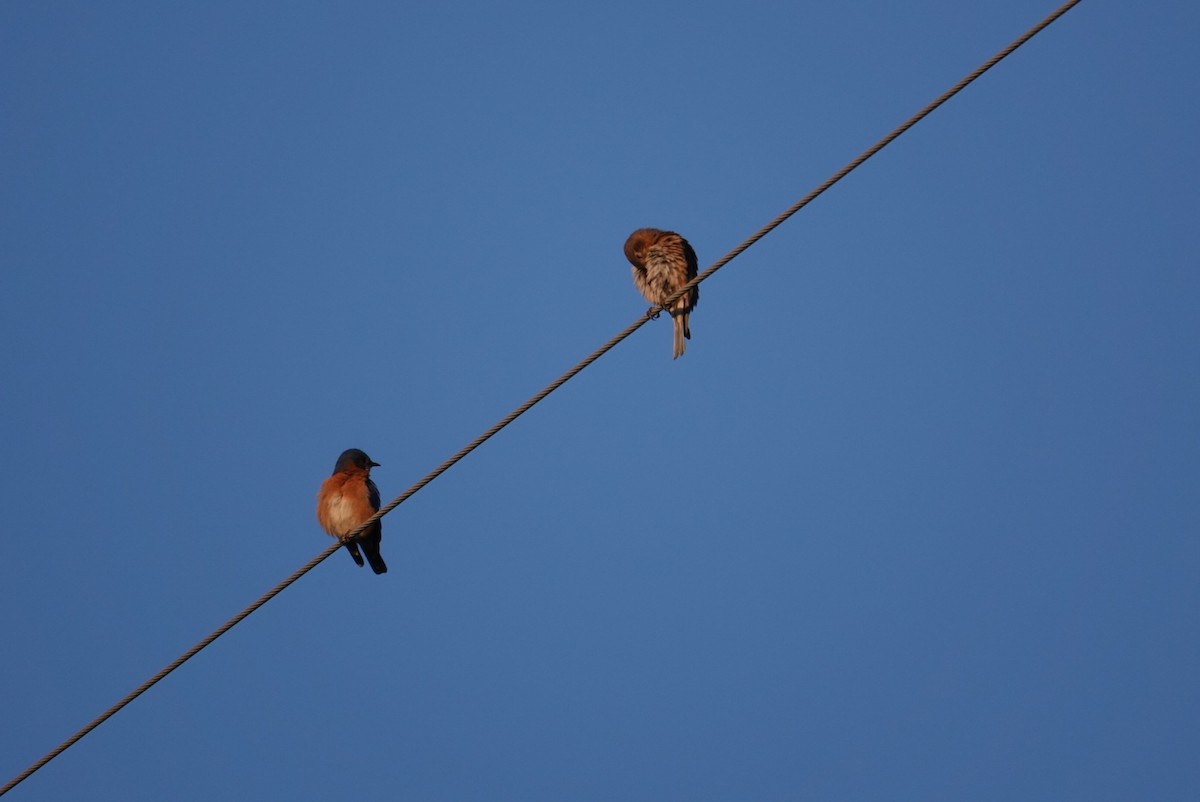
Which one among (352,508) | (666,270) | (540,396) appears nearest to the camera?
(540,396)

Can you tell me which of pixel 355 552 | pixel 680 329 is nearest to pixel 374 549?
pixel 355 552

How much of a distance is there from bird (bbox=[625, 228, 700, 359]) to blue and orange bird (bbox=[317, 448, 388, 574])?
9.80ft

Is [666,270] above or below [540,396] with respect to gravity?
above

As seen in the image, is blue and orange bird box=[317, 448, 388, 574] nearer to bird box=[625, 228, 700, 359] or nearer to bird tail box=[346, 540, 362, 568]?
bird tail box=[346, 540, 362, 568]

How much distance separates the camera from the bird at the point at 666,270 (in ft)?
37.7

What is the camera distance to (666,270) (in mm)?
11516

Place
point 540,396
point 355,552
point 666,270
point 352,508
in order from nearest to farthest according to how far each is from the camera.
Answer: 1. point 540,396
2. point 352,508
3. point 355,552
4. point 666,270

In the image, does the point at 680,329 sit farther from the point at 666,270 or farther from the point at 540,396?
the point at 540,396

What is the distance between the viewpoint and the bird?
452 inches

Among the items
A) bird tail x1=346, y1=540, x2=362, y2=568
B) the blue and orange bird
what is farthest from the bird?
bird tail x1=346, y1=540, x2=362, y2=568

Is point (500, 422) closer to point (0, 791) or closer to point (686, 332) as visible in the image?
point (0, 791)

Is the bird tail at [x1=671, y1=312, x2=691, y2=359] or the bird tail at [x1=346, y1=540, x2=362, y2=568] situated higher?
the bird tail at [x1=671, y1=312, x2=691, y2=359]

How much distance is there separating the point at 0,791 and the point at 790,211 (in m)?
4.58

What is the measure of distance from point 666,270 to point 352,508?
3.61 m
